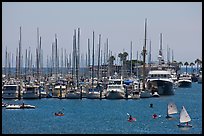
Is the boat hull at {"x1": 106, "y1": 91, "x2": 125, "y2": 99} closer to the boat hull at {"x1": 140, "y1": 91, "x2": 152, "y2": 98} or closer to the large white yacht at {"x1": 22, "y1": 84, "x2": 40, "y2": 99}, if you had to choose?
the boat hull at {"x1": 140, "y1": 91, "x2": 152, "y2": 98}

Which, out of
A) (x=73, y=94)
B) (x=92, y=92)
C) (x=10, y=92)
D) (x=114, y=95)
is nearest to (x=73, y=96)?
(x=73, y=94)

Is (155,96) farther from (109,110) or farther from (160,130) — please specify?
(160,130)

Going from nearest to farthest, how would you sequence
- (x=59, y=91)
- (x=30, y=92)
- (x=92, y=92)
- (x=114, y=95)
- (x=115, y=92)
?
(x=30, y=92)
(x=114, y=95)
(x=115, y=92)
(x=92, y=92)
(x=59, y=91)

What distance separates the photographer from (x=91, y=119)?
52812 millimetres

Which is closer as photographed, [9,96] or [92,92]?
[9,96]

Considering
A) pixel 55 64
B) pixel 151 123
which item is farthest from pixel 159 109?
pixel 55 64

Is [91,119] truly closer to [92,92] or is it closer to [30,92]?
[30,92]

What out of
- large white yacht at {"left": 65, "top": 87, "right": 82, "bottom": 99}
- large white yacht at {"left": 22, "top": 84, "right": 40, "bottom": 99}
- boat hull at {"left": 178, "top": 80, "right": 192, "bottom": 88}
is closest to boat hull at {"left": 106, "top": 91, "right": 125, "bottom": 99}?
large white yacht at {"left": 65, "top": 87, "right": 82, "bottom": 99}

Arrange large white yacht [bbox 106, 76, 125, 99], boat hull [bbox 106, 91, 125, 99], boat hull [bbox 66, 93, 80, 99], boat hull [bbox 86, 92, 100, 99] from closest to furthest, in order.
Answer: boat hull [bbox 66, 93, 80, 99] → boat hull [bbox 86, 92, 100, 99] → boat hull [bbox 106, 91, 125, 99] → large white yacht [bbox 106, 76, 125, 99]

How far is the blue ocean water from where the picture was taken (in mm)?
42812

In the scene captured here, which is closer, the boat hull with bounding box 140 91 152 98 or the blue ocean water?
the blue ocean water

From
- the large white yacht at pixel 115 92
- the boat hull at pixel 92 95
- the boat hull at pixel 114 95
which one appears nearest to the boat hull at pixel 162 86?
the large white yacht at pixel 115 92

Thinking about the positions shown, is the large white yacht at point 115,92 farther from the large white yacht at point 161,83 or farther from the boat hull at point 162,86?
the boat hull at point 162,86

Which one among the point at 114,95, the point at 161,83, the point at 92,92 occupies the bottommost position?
the point at 114,95
